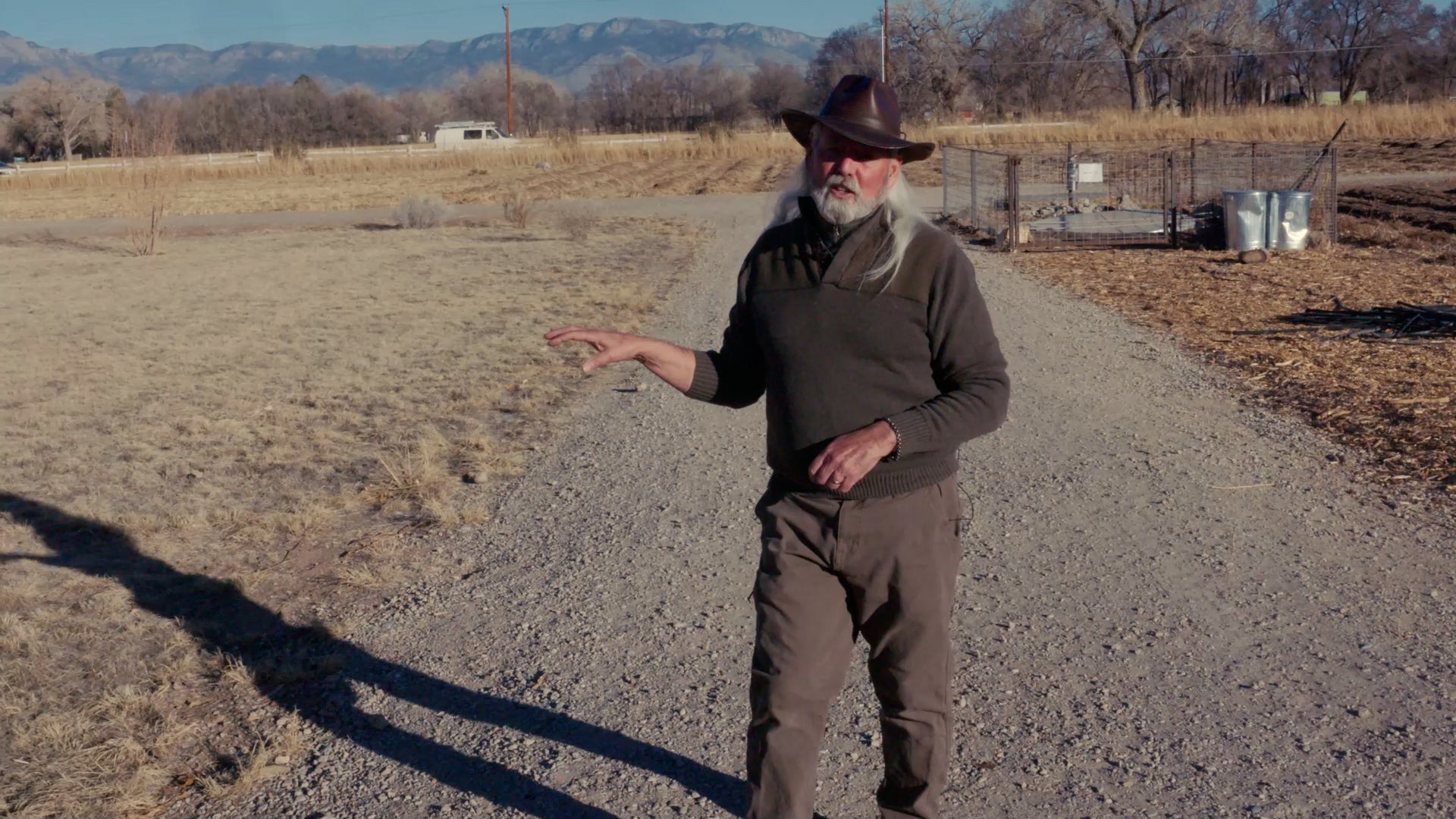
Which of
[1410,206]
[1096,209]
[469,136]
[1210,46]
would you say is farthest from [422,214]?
[1210,46]

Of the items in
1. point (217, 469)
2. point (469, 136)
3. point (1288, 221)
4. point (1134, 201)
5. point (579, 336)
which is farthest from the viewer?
point (469, 136)

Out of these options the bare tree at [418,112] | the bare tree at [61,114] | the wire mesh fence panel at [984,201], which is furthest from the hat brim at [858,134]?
the bare tree at [418,112]

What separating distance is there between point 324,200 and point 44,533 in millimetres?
32456

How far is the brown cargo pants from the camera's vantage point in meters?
2.82

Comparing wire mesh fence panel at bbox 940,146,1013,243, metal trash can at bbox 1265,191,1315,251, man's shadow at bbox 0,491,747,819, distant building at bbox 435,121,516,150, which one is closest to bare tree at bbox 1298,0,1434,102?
distant building at bbox 435,121,516,150

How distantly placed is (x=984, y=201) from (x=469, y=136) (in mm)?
54968

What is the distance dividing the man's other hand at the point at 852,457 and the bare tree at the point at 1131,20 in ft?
221

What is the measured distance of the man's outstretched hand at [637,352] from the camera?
2.98 m

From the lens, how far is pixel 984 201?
22344 millimetres

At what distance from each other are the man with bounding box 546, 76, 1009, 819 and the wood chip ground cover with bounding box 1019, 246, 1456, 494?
413 cm

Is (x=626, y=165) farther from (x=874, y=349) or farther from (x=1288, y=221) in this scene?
(x=874, y=349)

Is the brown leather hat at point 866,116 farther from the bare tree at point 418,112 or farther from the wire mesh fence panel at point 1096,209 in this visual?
the bare tree at point 418,112

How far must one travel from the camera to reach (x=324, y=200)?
36938 mm

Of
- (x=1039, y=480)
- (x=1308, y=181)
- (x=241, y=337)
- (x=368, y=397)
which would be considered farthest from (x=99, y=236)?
(x=1039, y=480)
